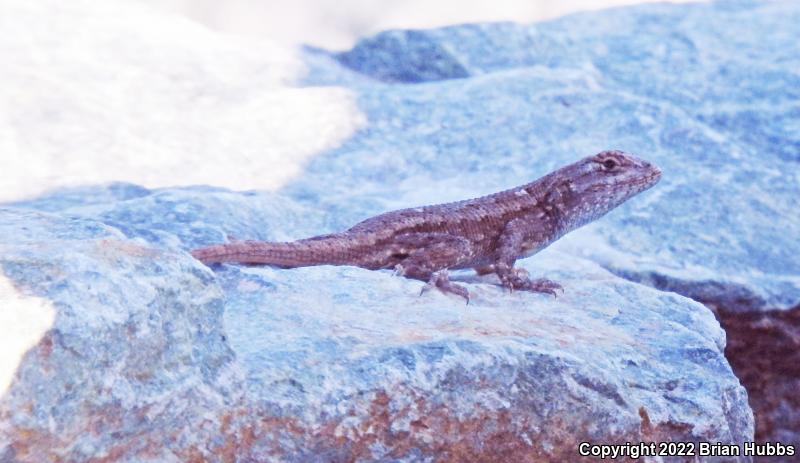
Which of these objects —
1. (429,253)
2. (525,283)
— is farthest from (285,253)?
(525,283)

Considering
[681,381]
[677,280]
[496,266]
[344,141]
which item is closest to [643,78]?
[344,141]

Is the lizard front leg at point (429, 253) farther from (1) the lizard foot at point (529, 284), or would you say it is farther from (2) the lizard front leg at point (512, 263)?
(1) the lizard foot at point (529, 284)

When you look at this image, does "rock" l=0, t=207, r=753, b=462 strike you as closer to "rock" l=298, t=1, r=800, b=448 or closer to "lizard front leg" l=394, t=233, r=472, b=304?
A: "lizard front leg" l=394, t=233, r=472, b=304

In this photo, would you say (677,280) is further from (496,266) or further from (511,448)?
(511,448)

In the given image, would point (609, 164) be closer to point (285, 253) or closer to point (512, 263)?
point (512, 263)

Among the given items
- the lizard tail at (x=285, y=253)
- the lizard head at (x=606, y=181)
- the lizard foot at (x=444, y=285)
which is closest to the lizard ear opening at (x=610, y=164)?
the lizard head at (x=606, y=181)

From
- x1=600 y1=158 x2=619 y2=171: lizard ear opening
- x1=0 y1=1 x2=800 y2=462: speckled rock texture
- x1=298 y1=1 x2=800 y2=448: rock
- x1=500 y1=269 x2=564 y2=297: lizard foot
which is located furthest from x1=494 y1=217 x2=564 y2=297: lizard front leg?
x1=298 y1=1 x2=800 y2=448: rock
